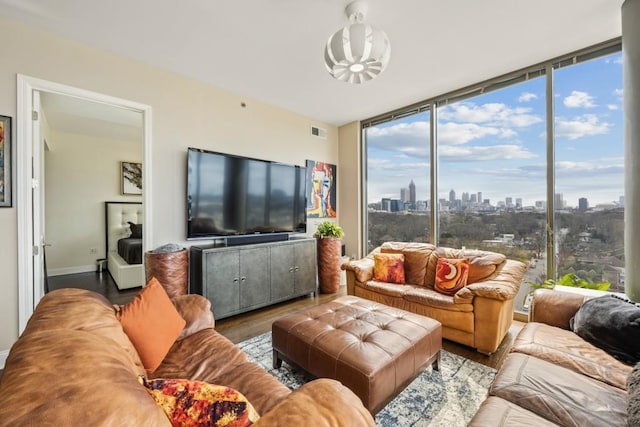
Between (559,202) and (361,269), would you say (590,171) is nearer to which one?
(559,202)

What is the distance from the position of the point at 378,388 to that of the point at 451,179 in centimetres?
299

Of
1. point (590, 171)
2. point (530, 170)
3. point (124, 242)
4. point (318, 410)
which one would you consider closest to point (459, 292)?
point (530, 170)

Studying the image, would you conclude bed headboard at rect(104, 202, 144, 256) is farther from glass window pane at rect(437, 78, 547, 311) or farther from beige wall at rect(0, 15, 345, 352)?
glass window pane at rect(437, 78, 547, 311)

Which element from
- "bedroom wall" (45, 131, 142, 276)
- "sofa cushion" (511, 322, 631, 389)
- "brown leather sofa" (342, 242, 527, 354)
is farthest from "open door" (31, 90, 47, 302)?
"sofa cushion" (511, 322, 631, 389)

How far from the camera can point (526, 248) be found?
3.05 meters

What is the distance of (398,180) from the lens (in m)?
4.24

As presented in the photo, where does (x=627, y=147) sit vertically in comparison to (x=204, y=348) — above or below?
above

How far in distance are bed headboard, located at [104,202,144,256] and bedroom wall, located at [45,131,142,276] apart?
108mm

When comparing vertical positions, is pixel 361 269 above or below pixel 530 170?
below

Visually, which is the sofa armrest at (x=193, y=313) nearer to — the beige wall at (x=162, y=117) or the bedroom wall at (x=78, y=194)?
the beige wall at (x=162, y=117)

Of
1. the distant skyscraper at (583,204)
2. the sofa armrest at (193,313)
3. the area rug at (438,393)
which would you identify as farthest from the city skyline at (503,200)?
the sofa armrest at (193,313)

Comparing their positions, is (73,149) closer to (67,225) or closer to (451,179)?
A: (67,225)

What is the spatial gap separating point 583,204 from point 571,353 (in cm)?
196

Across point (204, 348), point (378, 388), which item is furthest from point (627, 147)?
point (204, 348)
